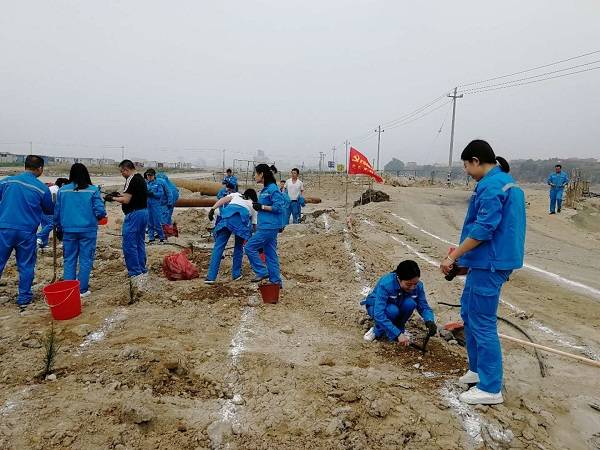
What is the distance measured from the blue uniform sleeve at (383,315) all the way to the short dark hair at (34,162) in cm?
439

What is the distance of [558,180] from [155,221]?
13090mm

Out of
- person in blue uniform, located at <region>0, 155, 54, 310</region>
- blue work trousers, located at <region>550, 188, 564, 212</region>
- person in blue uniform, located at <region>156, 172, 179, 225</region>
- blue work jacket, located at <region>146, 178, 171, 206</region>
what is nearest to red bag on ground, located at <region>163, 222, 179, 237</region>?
person in blue uniform, located at <region>156, 172, 179, 225</region>

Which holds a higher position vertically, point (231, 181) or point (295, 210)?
point (231, 181)

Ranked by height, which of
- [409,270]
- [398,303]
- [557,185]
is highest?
[557,185]

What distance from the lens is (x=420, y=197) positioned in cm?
2034

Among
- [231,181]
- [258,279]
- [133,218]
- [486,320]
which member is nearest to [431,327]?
[486,320]

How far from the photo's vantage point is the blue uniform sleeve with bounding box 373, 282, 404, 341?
403cm

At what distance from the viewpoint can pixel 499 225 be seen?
2994 millimetres

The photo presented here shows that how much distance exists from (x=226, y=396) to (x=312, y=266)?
429 cm

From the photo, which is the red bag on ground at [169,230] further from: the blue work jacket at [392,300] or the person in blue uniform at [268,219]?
the blue work jacket at [392,300]

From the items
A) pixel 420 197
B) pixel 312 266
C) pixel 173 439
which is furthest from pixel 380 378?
pixel 420 197

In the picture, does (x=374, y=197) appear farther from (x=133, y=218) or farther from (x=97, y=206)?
(x=97, y=206)

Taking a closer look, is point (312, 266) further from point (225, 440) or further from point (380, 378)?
point (225, 440)

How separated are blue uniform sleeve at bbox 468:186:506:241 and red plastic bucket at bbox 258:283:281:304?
297 cm
